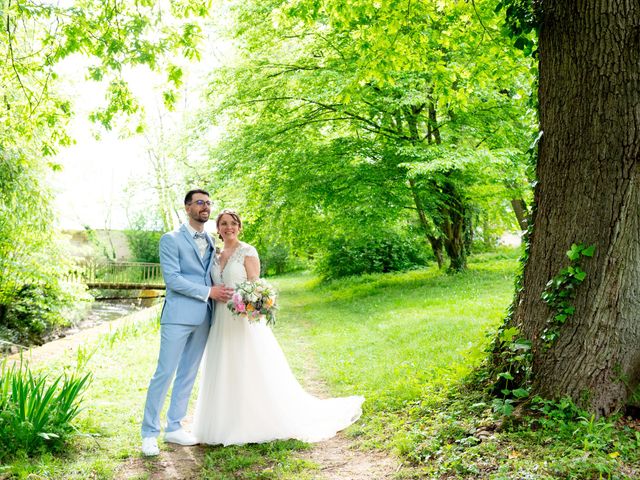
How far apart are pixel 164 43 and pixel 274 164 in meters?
9.75

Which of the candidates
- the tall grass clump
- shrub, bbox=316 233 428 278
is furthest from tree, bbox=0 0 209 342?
shrub, bbox=316 233 428 278

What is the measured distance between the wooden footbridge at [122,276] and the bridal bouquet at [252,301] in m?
19.6

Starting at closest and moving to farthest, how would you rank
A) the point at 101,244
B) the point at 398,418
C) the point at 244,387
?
the point at 244,387 → the point at 398,418 → the point at 101,244

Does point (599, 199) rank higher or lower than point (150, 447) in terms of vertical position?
higher

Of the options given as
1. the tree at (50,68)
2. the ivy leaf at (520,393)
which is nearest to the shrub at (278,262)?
the tree at (50,68)

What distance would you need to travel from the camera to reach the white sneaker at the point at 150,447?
504 cm

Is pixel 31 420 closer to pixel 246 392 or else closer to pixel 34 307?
pixel 246 392

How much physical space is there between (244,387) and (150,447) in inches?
38.1

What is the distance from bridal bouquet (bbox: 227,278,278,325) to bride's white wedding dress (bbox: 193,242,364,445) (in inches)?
8.5

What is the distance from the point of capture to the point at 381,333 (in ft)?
34.2

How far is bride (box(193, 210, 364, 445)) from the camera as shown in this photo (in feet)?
17.5

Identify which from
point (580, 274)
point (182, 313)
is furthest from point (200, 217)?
point (580, 274)

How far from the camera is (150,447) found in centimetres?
508

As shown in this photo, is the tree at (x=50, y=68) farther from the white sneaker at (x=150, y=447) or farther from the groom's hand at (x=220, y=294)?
the white sneaker at (x=150, y=447)
